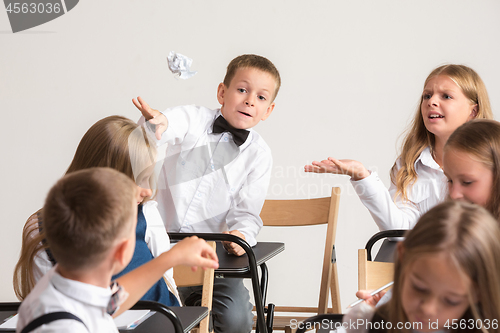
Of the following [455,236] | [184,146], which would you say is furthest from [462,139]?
[184,146]

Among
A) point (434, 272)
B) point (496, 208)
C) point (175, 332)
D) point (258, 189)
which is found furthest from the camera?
point (258, 189)

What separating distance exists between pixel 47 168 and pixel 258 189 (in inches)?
83.3

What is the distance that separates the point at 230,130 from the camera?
2439mm

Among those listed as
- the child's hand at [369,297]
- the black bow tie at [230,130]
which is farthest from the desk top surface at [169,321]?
the black bow tie at [230,130]

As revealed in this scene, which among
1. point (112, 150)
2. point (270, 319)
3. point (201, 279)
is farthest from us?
point (270, 319)

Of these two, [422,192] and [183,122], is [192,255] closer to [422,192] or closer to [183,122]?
[183,122]

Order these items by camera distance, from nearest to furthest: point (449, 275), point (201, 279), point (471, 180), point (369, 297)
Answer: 1. point (449, 275)
2. point (369, 297)
3. point (471, 180)
4. point (201, 279)

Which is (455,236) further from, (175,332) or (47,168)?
(47,168)

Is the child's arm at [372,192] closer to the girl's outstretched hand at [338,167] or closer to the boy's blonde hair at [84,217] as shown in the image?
the girl's outstretched hand at [338,167]

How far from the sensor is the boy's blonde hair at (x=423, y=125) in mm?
2207

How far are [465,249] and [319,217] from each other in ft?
5.21

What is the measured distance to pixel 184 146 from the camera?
95.7 inches

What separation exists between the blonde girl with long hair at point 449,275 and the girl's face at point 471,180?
1.54ft

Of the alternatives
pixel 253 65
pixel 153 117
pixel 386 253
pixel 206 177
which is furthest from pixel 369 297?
pixel 253 65
